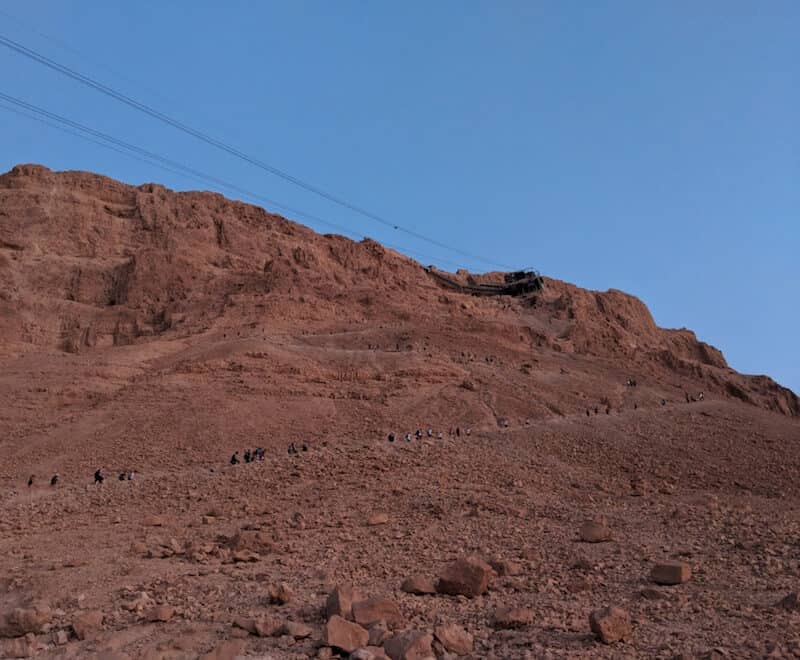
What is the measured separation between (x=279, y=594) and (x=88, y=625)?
1.70m

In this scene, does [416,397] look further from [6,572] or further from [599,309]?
[599,309]

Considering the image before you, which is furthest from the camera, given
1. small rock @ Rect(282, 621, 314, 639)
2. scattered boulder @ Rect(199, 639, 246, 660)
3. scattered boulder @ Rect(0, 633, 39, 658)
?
scattered boulder @ Rect(0, 633, 39, 658)

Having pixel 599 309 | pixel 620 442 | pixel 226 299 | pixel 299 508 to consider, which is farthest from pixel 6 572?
pixel 599 309

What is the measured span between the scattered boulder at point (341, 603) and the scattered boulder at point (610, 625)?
6.47 feet

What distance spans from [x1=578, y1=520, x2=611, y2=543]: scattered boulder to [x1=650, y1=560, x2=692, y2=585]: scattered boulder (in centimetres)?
216

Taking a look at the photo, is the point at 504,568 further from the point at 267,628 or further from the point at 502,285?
the point at 502,285

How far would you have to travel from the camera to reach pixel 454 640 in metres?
5.89

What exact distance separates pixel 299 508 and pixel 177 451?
864cm

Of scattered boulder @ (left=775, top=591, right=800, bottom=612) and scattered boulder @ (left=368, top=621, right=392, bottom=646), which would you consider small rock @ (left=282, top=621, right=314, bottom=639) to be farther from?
scattered boulder @ (left=775, top=591, right=800, bottom=612)

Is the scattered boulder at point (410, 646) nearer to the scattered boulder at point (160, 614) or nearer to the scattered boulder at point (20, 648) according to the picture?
the scattered boulder at point (160, 614)

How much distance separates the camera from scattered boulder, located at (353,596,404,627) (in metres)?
6.42

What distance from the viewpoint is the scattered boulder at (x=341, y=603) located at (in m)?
6.58

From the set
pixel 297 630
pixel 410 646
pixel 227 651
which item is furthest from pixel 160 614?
pixel 410 646

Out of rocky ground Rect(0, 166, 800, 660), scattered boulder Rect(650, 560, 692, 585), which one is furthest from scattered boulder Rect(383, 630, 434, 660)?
scattered boulder Rect(650, 560, 692, 585)
